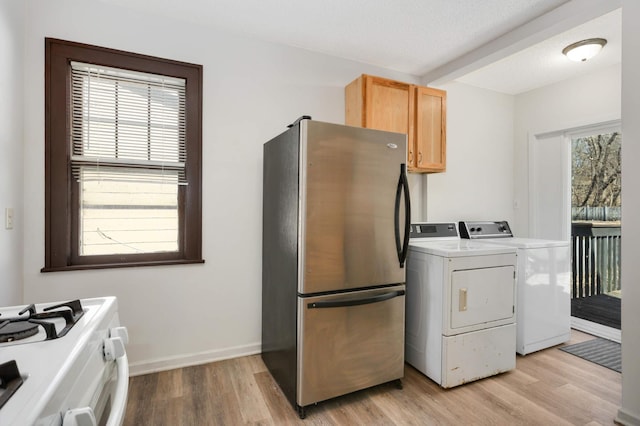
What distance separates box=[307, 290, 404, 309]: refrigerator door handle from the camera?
6.12 ft

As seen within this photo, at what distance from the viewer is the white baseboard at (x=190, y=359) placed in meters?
2.26

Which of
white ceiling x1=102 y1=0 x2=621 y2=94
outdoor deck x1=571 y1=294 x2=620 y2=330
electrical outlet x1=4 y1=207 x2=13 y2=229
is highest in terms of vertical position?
white ceiling x1=102 y1=0 x2=621 y2=94

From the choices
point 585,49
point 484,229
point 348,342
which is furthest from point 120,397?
point 585,49

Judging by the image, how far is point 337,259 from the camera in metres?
1.92

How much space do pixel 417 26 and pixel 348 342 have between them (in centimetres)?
229

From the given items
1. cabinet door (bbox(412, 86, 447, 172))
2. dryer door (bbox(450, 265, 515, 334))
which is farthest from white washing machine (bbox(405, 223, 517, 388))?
cabinet door (bbox(412, 86, 447, 172))

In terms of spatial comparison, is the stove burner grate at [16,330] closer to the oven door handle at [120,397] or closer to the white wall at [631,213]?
the oven door handle at [120,397]

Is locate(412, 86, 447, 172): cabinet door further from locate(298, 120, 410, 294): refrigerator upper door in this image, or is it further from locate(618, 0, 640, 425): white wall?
locate(618, 0, 640, 425): white wall

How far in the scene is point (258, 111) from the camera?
8.48ft

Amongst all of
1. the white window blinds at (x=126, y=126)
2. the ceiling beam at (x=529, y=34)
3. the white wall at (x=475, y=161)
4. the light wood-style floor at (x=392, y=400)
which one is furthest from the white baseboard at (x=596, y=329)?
the white window blinds at (x=126, y=126)

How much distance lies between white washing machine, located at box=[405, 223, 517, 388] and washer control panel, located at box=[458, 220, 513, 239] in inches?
33.4

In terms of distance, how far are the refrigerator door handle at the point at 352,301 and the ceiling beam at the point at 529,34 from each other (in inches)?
81.5

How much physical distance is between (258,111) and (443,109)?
69.9 inches

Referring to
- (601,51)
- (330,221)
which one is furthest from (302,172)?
(601,51)
